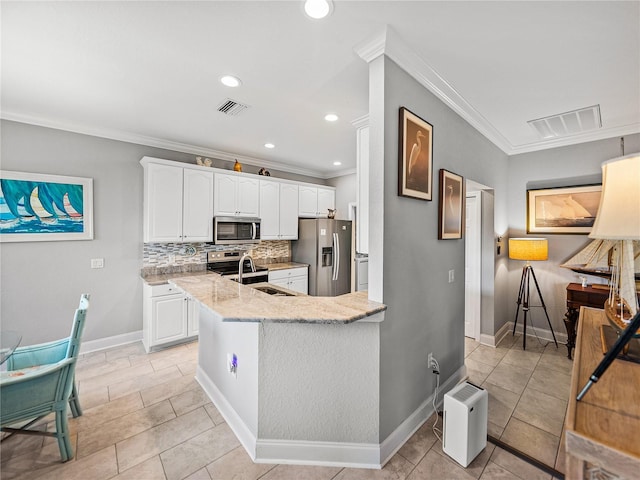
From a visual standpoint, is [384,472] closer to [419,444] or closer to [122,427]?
[419,444]

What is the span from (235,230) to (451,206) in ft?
9.80

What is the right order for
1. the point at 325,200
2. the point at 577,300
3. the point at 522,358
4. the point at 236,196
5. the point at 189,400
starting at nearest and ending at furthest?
1. the point at 189,400
2. the point at 577,300
3. the point at 522,358
4. the point at 236,196
5. the point at 325,200

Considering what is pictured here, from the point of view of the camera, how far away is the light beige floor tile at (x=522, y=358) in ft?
9.86

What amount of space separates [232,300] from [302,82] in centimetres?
179

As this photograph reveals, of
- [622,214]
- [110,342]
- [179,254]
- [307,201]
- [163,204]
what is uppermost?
[307,201]

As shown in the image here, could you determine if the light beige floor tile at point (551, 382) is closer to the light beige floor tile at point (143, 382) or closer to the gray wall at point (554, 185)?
the gray wall at point (554, 185)

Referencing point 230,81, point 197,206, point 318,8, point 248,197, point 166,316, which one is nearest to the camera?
point 318,8

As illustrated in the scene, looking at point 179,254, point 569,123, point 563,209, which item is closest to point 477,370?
point 563,209

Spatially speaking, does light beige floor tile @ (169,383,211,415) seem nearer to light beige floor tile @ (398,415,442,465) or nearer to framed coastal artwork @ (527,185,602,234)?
light beige floor tile @ (398,415,442,465)

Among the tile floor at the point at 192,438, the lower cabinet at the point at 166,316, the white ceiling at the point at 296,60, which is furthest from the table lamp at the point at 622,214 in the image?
the lower cabinet at the point at 166,316

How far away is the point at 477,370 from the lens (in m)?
2.90

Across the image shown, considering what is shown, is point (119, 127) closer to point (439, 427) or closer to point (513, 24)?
point (513, 24)

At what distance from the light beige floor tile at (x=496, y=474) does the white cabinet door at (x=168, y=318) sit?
331cm

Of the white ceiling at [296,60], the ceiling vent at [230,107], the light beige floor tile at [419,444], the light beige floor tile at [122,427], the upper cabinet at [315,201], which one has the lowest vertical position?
the light beige floor tile at [419,444]
